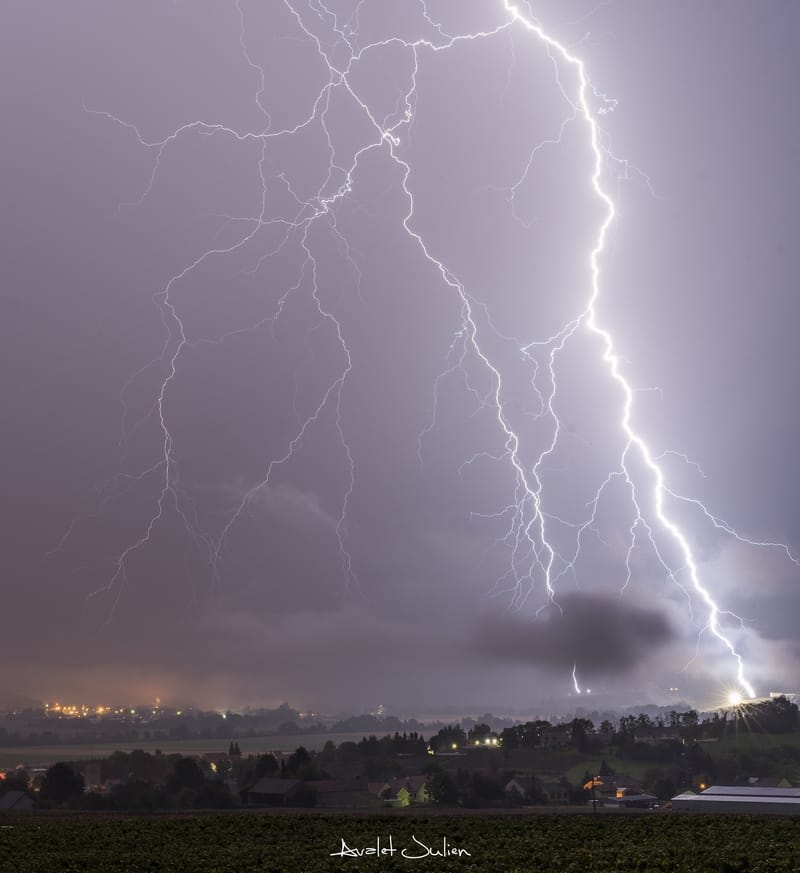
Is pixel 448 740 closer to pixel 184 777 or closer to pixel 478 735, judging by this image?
pixel 478 735

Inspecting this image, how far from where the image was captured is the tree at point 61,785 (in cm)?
5097

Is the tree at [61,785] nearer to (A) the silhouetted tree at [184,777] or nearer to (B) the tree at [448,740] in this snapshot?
(A) the silhouetted tree at [184,777]

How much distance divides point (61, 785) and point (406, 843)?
100ft

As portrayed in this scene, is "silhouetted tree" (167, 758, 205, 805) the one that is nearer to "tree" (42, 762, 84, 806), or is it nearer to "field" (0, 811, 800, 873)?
"tree" (42, 762, 84, 806)

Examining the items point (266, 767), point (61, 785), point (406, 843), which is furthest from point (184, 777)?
point (406, 843)

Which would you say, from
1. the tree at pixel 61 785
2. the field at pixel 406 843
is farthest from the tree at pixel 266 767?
the field at pixel 406 843

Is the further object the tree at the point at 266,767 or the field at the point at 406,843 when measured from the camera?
the tree at the point at 266,767

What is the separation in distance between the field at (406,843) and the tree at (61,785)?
14.0 meters

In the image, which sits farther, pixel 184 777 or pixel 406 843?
pixel 184 777

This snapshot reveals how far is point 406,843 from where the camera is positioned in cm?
2733

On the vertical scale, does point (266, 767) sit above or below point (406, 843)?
above

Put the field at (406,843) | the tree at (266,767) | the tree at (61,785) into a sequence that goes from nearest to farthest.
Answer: the field at (406,843) < the tree at (61,785) < the tree at (266,767)

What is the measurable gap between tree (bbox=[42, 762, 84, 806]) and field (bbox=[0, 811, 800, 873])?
14005 mm

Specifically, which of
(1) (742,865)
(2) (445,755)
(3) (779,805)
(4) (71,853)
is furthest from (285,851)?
(2) (445,755)
